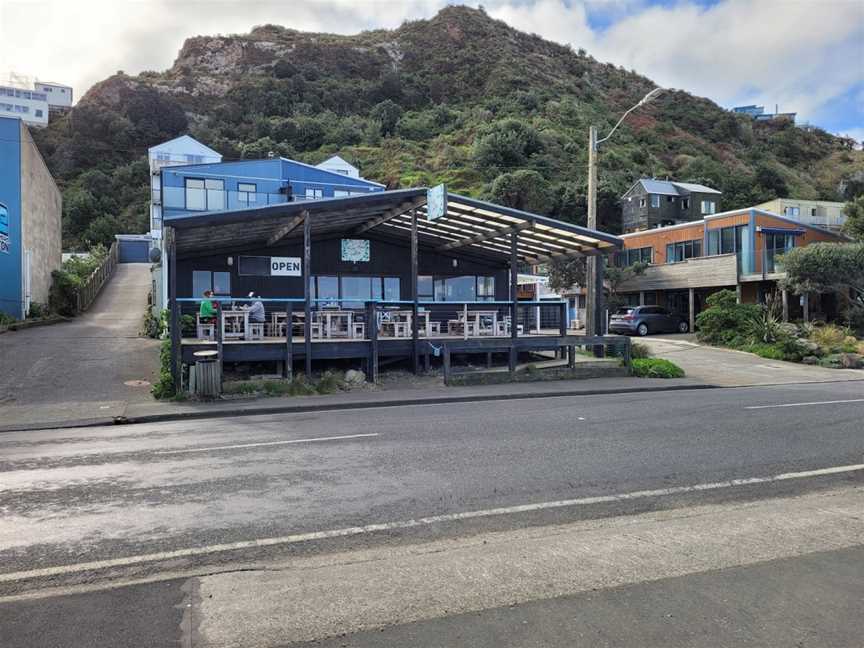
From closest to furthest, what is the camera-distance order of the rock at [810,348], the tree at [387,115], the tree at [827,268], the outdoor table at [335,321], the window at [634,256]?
the outdoor table at [335,321] → the rock at [810,348] → the tree at [827,268] → the window at [634,256] → the tree at [387,115]

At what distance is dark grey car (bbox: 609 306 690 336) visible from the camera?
33312 mm

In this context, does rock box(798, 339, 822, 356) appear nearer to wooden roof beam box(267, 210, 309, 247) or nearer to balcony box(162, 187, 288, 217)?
wooden roof beam box(267, 210, 309, 247)

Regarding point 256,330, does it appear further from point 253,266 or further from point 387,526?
point 387,526

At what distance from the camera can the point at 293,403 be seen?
12.9 m

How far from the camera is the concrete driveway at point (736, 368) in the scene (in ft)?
59.8

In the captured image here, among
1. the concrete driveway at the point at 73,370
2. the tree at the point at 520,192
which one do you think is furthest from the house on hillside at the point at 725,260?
the concrete driveway at the point at 73,370

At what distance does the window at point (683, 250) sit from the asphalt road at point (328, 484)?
28.0 m

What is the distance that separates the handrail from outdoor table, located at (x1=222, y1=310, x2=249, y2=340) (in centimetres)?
2026

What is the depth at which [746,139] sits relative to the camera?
108375 millimetres

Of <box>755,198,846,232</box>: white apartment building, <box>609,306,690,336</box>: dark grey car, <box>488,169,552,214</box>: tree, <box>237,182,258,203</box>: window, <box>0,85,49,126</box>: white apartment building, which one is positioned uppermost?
<box>0,85,49,126</box>: white apartment building

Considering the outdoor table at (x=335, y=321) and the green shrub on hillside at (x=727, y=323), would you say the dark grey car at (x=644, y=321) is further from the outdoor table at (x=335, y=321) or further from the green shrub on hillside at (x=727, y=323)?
the outdoor table at (x=335, y=321)

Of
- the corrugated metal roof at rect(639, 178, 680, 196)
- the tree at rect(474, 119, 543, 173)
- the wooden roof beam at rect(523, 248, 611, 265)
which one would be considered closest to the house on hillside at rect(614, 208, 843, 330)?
the wooden roof beam at rect(523, 248, 611, 265)

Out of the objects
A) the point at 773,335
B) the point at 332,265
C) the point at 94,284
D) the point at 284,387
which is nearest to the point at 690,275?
the point at 773,335

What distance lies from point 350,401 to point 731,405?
7.55m
